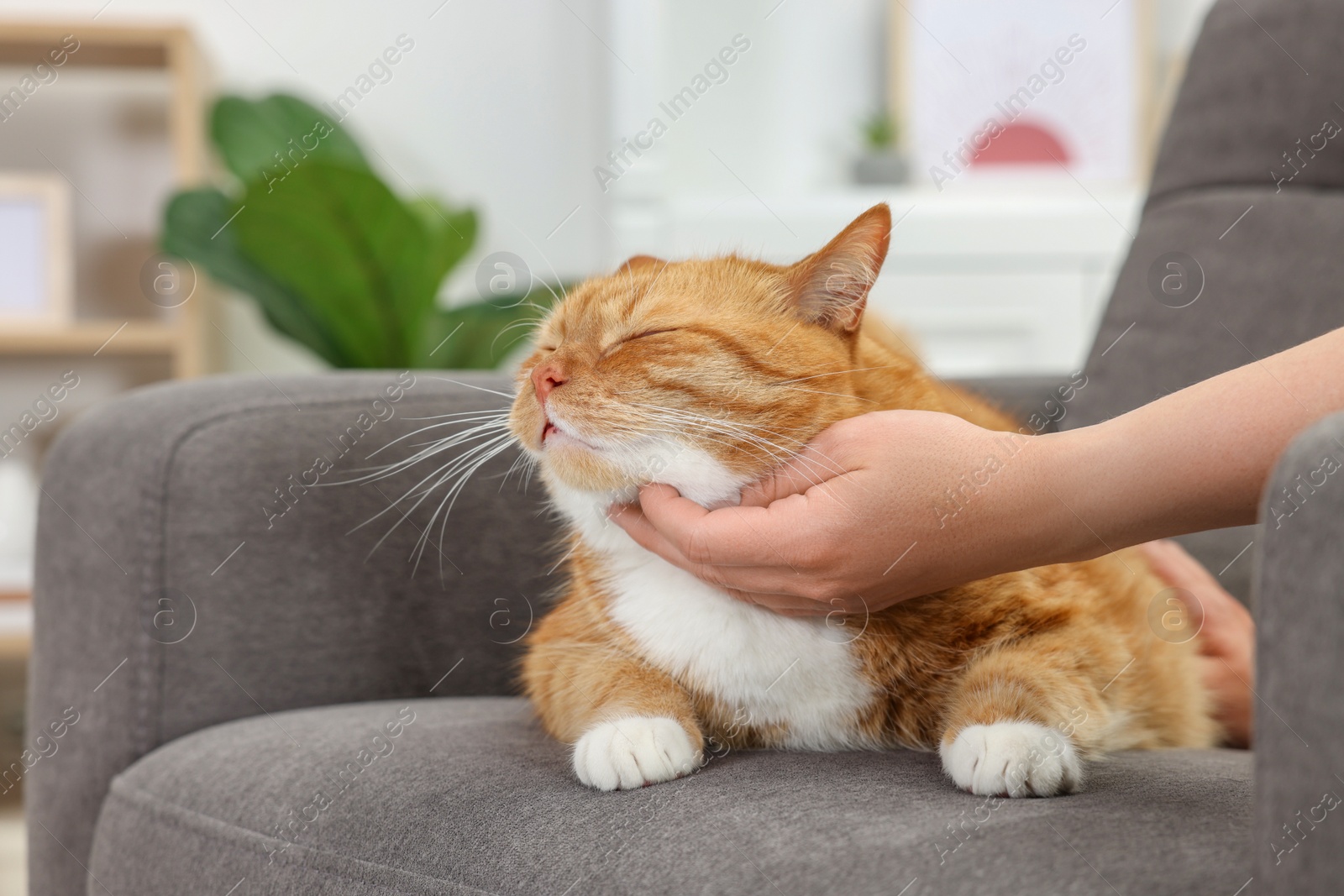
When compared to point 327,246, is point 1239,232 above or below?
above

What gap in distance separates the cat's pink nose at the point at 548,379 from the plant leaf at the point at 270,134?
1.71m

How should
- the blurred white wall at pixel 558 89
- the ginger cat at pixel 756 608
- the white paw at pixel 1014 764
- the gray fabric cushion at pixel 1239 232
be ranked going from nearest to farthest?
the white paw at pixel 1014 764 < the ginger cat at pixel 756 608 < the gray fabric cushion at pixel 1239 232 < the blurred white wall at pixel 558 89

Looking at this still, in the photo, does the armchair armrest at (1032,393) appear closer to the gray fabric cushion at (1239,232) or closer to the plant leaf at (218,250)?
the gray fabric cushion at (1239,232)

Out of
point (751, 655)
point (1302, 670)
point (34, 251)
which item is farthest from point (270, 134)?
point (1302, 670)

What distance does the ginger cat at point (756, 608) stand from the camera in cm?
83

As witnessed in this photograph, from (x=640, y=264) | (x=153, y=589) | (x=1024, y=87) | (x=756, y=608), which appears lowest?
(x=153, y=589)

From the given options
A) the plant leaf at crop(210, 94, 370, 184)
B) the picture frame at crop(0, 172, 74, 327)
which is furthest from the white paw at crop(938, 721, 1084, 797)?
the picture frame at crop(0, 172, 74, 327)

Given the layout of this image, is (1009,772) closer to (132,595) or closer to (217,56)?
(132,595)

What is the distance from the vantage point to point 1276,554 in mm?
454

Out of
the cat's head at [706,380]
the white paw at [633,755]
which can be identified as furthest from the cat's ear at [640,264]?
the white paw at [633,755]

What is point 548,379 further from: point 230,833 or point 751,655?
point 230,833

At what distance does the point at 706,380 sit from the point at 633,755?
296 mm

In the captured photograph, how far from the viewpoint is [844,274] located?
88cm

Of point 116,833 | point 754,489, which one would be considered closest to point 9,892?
point 116,833
